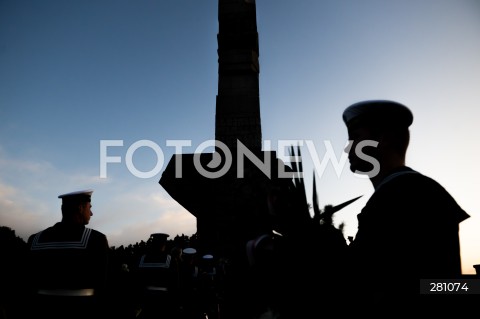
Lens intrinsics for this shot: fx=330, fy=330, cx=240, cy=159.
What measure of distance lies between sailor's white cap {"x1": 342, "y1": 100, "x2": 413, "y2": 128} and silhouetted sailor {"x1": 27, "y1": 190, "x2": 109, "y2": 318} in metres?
2.80

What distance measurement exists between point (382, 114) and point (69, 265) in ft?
9.91

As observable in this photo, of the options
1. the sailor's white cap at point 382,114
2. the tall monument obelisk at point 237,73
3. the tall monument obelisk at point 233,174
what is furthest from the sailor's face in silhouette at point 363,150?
the tall monument obelisk at point 237,73

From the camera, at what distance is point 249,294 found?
63.5 inches

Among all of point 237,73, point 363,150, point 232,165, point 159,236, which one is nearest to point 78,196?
point 232,165

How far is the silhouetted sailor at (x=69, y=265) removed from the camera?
10.0 feet

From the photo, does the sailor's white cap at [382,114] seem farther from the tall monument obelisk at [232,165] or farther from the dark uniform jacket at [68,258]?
the dark uniform jacket at [68,258]

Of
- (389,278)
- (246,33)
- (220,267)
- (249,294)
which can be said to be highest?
(246,33)

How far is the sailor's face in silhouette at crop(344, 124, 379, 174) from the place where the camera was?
170 centimetres

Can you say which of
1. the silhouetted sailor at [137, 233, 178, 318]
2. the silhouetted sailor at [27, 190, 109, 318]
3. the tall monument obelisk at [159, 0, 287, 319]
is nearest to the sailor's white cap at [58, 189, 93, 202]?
the silhouetted sailor at [27, 190, 109, 318]

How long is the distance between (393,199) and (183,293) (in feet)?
20.4

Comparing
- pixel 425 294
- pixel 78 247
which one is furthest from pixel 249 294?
pixel 78 247

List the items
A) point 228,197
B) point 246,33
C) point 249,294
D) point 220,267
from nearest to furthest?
point 249,294, point 228,197, point 220,267, point 246,33

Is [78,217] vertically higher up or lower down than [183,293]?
higher up

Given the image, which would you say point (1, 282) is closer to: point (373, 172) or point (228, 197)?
point (228, 197)
